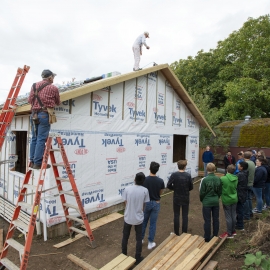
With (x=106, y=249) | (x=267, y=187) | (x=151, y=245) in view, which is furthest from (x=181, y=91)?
(x=106, y=249)

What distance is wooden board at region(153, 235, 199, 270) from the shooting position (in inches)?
149

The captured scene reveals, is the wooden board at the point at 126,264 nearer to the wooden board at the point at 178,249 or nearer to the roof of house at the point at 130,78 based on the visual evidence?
the wooden board at the point at 178,249

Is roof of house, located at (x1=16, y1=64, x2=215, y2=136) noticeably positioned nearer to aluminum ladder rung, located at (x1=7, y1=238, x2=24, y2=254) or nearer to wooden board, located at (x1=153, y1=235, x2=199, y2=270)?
aluminum ladder rung, located at (x1=7, y1=238, x2=24, y2=254)

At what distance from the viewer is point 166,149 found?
9383mm

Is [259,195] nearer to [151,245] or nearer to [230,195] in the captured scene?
[230,195]

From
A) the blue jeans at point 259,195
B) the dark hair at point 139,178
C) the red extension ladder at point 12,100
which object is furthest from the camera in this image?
the blue jeans at point 259,195

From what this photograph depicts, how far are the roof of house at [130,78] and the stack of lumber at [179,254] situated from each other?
3.75 m

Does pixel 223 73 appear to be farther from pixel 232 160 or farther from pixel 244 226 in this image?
pixel 244 226

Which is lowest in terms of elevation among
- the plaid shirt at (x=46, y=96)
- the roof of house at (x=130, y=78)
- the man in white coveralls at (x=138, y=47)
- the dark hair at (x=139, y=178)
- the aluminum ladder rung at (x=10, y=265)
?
the aluminum ladder rung at (x=10, y=265)

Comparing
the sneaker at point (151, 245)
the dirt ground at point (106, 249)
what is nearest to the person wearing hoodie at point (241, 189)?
the dirt ground at point (106, 249)

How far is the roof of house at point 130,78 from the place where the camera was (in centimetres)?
500

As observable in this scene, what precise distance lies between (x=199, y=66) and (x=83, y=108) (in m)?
18.4

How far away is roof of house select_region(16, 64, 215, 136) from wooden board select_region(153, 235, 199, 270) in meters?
3.85

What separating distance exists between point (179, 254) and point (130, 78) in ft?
16.6
